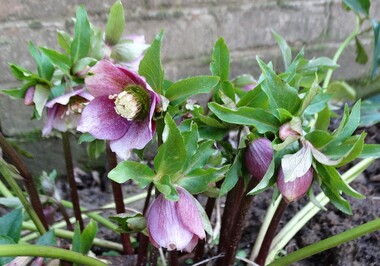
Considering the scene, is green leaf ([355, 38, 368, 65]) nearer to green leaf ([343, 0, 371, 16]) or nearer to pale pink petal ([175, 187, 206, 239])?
green leaf ([343, 0, 371, 16])

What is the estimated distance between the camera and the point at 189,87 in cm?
56

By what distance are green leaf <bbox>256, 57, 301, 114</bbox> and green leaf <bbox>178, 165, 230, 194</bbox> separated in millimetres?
99

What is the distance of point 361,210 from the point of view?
3.17 feet

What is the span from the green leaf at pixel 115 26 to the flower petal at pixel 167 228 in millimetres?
299

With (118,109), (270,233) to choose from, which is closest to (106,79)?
(118,109)

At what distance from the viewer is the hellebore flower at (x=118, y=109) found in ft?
1.88

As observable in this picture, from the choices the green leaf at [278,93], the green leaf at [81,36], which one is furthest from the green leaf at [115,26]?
the green leaf at [278,93]

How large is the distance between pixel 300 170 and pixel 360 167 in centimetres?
55

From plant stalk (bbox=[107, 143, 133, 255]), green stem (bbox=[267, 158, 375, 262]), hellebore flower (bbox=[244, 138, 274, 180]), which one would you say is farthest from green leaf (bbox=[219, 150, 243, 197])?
green stem (bbox=[267, 158, 375, 262])

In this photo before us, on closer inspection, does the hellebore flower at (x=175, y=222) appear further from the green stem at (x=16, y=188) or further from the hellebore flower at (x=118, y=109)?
the green stem at (x=16, y=188)

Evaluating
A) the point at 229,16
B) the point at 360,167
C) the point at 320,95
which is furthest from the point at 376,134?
the point at 320,95

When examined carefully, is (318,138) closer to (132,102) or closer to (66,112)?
(132,102)

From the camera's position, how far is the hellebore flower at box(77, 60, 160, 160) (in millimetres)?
572

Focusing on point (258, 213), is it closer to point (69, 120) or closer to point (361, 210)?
point (361, 210)
